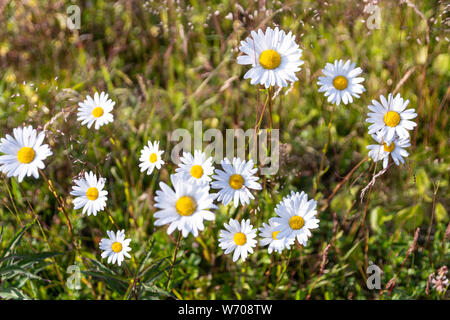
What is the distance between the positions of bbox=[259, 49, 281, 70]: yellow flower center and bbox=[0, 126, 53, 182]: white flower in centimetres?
76

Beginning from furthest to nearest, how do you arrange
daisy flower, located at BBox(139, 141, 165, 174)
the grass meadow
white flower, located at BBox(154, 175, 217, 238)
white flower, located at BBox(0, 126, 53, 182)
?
the grass meadow
daisy flower, located at BBox(139, 141, 165, 174)
white flower, located at BBox(0, 126, 53, 182)
white flower, located at BBox(154, 175, 217, 238)

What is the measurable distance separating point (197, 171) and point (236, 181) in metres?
0.14

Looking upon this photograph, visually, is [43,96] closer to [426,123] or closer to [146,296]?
[146,296]

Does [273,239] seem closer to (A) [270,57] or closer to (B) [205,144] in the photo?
(A) [270,57]

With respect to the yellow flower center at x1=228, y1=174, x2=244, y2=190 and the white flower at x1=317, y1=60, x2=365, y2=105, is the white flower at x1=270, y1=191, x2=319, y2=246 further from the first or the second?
the white flower at x1=317, y1=60, x2=365, y2=105

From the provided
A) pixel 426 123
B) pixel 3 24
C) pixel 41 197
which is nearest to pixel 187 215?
pixel 41 197

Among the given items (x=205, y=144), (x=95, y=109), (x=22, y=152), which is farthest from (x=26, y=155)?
(x=205, y=144)

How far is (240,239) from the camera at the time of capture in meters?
1.30

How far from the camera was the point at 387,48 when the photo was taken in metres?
2.33

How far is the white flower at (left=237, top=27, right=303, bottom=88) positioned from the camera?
1.21 metres

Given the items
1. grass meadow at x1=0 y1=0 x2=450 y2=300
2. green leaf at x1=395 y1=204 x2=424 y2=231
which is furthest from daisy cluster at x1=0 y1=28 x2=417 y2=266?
green leaf at x1=395 y1=204 x2=424 y2=231

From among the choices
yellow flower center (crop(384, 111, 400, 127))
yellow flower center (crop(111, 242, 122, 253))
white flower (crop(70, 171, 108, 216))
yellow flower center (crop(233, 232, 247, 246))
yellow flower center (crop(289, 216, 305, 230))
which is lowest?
yellow flower center (crop(111, 242, 122, 253))

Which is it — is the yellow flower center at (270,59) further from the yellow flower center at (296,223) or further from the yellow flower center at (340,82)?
the yellow flower center at (296,223)

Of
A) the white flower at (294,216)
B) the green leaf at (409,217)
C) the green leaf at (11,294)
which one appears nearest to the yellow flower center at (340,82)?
the white flower at (294,216)
